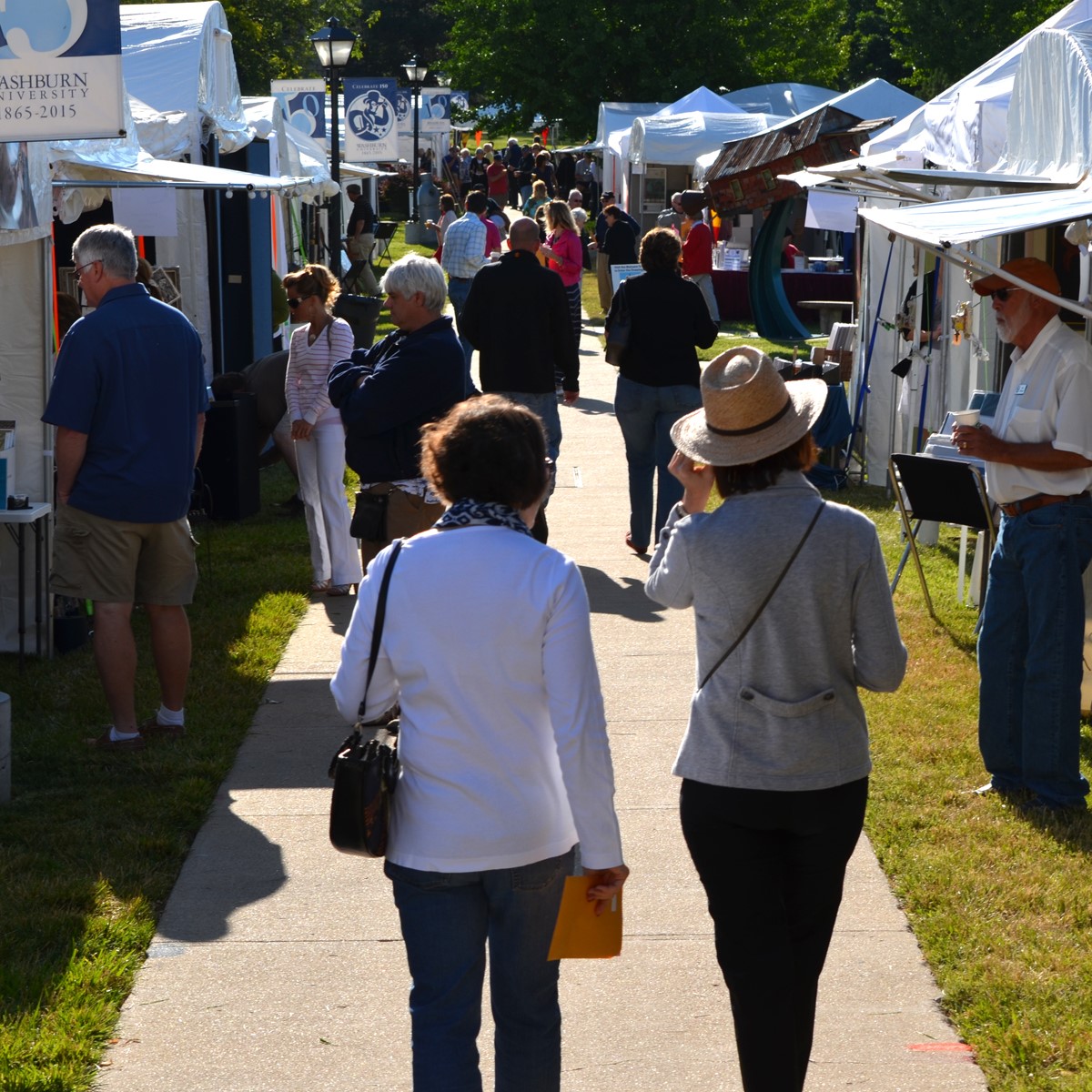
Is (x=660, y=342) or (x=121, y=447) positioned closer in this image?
(x=121, y=447)

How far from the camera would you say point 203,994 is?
438cm

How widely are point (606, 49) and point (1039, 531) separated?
3882cm

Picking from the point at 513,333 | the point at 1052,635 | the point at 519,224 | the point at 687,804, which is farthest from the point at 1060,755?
the point at 519,224

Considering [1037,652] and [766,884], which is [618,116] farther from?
[766,884]

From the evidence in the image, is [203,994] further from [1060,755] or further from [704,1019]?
[1060,755]

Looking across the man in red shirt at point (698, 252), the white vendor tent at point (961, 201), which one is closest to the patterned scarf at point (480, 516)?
the white vendor tent at point (961, 201)

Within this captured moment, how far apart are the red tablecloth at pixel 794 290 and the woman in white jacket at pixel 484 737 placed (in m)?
20.2

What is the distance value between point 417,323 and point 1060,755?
9.65 feet

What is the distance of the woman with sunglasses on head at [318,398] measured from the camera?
28.5 feet

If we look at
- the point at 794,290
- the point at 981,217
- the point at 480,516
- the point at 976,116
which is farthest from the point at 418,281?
the point at 794,290

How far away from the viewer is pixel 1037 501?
5.58 meters

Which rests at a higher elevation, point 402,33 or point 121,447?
point 402,33

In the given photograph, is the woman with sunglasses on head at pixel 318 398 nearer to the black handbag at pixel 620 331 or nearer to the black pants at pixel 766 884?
the black handbag at pixel 620 331

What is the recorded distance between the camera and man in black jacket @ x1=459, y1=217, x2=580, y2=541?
938cm
